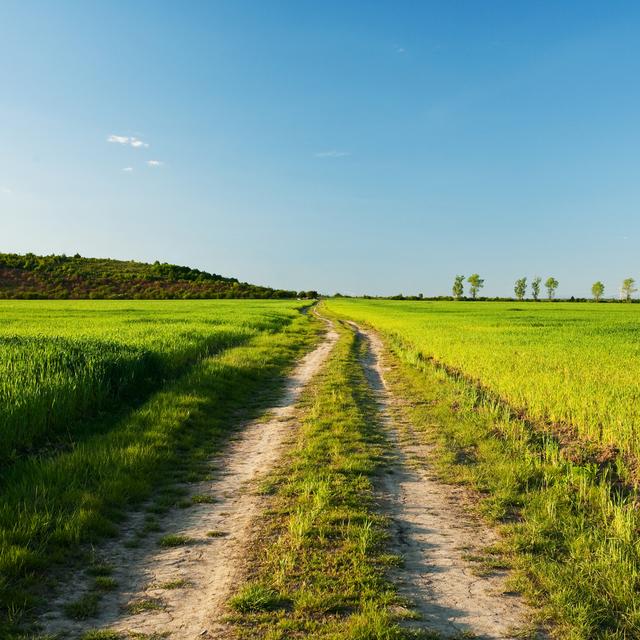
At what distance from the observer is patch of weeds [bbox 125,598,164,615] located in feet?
13.5

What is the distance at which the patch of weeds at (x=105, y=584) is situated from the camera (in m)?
4.46

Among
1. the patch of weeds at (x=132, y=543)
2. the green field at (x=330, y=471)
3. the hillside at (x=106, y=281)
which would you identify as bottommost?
the patch of weeds at (x=132, y=543)

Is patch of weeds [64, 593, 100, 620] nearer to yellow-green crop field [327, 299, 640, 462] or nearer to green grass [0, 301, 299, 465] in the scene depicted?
green grass [0, 301, 299, 465]

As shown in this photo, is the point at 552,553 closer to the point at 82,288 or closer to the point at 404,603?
the point at 404,603

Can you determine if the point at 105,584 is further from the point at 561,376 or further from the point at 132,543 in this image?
the point at 561,376

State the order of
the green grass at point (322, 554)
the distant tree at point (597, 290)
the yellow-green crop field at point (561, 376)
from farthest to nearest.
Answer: the distant tree at point (597, 290), the yellow-green crop field at point (561, 376), the green grass at point (322, 554)

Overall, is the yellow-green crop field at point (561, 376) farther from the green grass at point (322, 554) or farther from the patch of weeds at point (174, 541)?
the patch of weeds at point (174, 541)

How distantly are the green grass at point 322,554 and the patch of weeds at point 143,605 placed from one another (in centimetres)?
72

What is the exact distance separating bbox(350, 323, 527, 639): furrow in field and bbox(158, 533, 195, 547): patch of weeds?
2.34 meters

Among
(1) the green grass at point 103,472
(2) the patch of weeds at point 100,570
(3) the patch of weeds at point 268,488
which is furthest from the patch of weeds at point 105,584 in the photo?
(3) the patch of weeds at point 268,488

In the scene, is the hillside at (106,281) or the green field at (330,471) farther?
the hillside at (106,281)

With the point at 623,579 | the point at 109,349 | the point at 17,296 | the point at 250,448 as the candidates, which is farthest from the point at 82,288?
the point at 623,579

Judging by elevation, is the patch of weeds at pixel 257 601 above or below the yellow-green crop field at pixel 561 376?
below

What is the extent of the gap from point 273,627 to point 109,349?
38.3 feet
